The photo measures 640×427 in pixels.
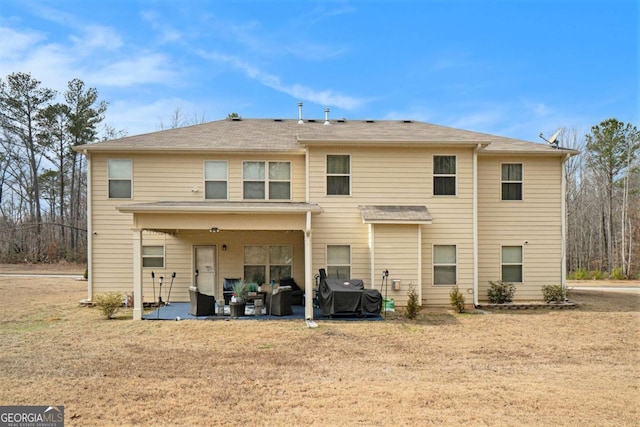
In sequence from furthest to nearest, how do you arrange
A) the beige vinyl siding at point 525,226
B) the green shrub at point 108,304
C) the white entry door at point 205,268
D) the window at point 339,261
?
the beige vinyl siding at point 525,226 < the white entry door at point 205,268 < the window at point 339,261 < the green shrub at point 108,304

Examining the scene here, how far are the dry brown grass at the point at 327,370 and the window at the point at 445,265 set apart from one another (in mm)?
1694

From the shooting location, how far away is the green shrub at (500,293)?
1324cm

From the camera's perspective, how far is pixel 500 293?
13250 mm

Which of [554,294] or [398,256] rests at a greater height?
[398,256]

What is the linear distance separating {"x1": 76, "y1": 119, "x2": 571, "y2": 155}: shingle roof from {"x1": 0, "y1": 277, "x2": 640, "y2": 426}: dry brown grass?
5.06 metres

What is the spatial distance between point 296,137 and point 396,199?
3.74m

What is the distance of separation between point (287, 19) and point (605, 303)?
13319 mm

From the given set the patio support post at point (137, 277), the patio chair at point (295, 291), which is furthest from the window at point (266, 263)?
the patio support post at point (137, 277)

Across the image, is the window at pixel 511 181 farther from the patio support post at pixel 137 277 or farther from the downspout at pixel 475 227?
the patio support post at pixel 137 277

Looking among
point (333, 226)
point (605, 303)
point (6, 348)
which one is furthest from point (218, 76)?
point (605, 303)

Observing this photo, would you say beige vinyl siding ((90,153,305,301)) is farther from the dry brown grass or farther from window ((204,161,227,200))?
the dry brown grass

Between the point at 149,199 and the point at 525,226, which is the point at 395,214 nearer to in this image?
the point at 525,226

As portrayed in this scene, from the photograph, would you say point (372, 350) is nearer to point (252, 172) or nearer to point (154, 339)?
point (154, 339)

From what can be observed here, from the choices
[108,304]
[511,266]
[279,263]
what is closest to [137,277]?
[108,304]
